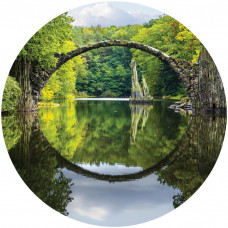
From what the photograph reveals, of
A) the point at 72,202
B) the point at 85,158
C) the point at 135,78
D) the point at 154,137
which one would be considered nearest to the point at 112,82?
the point at 135,78

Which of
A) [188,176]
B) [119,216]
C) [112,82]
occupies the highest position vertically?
[112,82]

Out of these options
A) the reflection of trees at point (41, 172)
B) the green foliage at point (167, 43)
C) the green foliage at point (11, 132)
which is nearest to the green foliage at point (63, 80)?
the green foliage at point (167, 43)

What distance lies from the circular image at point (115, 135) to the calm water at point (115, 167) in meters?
0.01

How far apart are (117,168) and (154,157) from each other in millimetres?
715

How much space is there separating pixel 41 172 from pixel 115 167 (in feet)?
3.42

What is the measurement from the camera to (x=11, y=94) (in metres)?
8.77

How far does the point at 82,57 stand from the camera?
15.4 metres

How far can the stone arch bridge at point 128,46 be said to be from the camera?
9422 mm

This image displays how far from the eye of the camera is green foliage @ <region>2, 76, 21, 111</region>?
27.9 feet

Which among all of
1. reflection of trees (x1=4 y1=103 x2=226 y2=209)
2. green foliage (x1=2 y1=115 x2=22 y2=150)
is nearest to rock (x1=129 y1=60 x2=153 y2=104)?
green foliage (x1=2 y1=115 x2=22 y2=150)

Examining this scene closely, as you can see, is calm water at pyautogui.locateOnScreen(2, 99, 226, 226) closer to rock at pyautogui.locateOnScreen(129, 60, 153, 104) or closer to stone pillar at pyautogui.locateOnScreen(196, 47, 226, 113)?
stone pillar at pyautogui.locateOnScreen(196, 47, 226, 113)

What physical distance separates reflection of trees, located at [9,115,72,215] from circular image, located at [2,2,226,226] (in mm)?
14

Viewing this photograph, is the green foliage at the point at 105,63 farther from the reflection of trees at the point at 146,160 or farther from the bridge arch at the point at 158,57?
the reflection of trees at the point at 146,160

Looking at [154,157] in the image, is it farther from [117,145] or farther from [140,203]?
[140,203]
